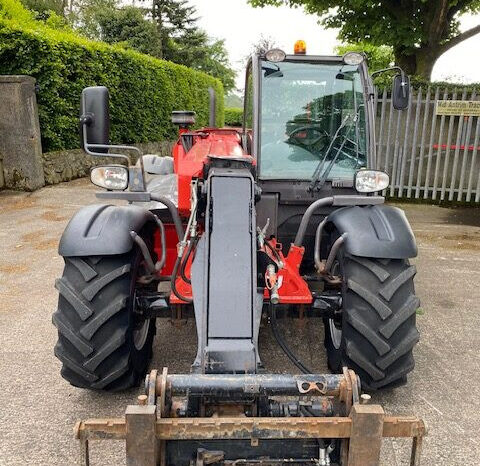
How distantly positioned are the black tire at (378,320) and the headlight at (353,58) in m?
1.73

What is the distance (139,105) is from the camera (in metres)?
13.9

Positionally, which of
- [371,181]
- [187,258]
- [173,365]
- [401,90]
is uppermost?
[401,90]

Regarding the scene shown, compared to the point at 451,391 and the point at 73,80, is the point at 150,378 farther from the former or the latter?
the point at 73,80

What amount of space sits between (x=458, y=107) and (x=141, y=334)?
8.02 meters

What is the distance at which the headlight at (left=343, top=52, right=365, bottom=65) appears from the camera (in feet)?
12.6

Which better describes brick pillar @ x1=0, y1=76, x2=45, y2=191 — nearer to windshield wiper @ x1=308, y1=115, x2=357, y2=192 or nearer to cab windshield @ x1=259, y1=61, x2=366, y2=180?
cab windshield @ x1=259, y1=61, x2=366, y2=180

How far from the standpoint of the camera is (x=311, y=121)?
385 centimetres

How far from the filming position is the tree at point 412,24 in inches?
414

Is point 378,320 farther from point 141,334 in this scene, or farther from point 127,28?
point 127,28

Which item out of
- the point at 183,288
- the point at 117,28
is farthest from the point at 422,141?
the point at 117,28

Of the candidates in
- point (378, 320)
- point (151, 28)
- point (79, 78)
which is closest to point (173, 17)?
point (151, 28)

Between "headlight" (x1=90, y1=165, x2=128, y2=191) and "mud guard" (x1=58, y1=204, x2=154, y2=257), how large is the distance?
0.60 feet

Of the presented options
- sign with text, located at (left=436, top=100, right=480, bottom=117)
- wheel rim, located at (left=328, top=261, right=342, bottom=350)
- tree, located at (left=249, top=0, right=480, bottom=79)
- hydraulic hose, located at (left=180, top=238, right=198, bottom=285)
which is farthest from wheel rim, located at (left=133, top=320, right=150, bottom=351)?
tree, located at (left=249, top=0, right=480, bottom=79)

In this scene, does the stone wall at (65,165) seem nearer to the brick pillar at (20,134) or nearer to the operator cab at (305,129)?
the brick pillar at (20,134)
